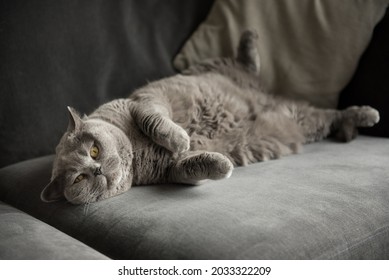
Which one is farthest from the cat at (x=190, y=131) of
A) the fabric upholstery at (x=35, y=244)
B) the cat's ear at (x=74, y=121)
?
the fabric upholstery at (x=35, y=244)

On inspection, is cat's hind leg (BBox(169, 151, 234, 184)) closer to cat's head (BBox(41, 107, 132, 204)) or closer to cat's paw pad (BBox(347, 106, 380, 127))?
cat's head (BBox(41, 107, 132, 204))

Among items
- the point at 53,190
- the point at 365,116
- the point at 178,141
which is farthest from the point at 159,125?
the point at 365,116

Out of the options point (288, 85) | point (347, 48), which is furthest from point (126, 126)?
point (347, 48)

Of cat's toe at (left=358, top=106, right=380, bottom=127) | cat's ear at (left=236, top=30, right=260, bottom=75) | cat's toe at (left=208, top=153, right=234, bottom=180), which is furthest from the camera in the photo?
cat's ear at (left=236, top=30, right=260, bottom=75)

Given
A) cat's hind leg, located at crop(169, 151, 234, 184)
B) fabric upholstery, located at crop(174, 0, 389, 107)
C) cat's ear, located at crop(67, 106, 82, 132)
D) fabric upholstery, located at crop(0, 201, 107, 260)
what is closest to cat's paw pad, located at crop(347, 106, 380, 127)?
Answer: fabric upholstery, located at crop(174, 0, 389, 107)

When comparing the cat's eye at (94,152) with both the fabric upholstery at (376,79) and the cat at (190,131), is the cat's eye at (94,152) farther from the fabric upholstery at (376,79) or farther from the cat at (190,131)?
the fabric upholstery at (376,79)

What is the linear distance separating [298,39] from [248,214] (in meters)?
1.10

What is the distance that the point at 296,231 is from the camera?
1049 millimetres

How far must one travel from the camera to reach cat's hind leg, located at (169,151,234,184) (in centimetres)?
128

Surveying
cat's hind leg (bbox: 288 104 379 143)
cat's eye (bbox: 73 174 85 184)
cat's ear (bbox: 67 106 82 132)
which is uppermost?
cat's ear (bbox: 67 106 82 132)

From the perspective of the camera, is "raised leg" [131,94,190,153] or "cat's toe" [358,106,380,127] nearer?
"raised leg" [131,94,190,153]

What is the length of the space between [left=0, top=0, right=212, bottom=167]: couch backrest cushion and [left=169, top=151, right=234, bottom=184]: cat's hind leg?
1.96 feet

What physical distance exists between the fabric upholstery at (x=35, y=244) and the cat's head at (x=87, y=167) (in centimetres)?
12

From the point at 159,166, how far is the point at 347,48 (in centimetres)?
98
